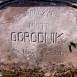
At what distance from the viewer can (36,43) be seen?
353 centimetres

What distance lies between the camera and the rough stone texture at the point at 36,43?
346 cm

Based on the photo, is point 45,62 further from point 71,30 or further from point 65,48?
point 71,30

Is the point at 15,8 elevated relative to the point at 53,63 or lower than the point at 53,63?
elevated

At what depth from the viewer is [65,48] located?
350 centimetres

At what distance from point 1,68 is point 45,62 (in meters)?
0.59

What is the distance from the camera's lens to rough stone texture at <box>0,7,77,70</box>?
11.3 ft

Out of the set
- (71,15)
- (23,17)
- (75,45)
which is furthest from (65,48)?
(23,17)

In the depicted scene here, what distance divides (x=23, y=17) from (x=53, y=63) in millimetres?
706

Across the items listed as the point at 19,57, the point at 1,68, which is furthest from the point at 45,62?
the point at 1,68

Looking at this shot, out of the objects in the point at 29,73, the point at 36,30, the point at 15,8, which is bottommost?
the point at 29,73

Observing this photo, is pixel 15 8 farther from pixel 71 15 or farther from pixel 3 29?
pixel 71 15

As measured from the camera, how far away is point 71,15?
344cm

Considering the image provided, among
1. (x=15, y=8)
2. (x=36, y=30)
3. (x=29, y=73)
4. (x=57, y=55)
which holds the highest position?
(x=15, y=8)

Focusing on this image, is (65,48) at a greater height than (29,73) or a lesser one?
greater
